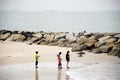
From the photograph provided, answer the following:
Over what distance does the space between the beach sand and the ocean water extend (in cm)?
28

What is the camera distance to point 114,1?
20.7 ft

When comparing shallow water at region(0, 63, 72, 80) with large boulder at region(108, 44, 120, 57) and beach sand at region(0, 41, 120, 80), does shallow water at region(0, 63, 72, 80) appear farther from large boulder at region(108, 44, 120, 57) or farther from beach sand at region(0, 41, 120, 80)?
large boulder at region(108, 44, 120, 57)

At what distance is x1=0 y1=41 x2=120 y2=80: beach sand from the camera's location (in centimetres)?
616

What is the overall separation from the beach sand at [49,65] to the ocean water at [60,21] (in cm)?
28

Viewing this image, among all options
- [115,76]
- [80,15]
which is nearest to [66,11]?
[80,15]

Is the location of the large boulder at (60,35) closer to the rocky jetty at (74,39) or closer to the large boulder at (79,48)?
the rocky jetty at (74,39)

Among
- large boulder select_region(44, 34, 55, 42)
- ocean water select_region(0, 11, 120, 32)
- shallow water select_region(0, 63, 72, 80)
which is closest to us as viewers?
shallow water select_region(0, 63, 72, 80)

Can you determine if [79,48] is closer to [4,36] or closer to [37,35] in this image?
[37,35]

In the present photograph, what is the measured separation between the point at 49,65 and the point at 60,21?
633 millimetres

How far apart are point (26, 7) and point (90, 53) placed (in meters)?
1.10

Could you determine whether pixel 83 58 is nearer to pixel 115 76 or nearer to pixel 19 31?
pixel 115 76

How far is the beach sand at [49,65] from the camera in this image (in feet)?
20.2

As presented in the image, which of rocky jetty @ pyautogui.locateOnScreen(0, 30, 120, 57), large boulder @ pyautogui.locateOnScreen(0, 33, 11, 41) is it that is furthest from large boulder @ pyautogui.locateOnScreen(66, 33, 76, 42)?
large boulder @ pyautogui.locateOnScreen(0, 33, 11, 41)

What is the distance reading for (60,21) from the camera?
249 inches
